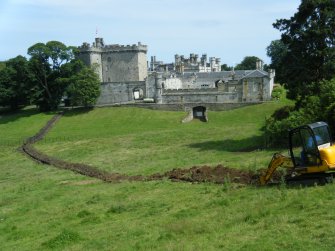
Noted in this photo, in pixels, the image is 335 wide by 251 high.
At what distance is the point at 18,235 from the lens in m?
15.8

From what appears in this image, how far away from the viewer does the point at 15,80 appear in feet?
269

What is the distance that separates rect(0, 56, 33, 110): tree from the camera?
262 ft

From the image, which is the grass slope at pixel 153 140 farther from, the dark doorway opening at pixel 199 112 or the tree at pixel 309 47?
the tree at pixel 309 47

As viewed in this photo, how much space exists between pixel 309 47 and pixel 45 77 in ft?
188

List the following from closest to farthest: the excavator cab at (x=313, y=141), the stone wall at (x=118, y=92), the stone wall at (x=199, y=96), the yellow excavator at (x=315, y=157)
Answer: the yellow excavator at (x=315, y=157) < the excavator cab at (x=313, y=141) < the stone wall at (x=199, y=96) < the stone wall at (x=118, y=92)

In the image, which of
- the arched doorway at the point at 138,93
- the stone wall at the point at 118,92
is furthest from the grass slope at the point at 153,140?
the arched doorway at the point at 138,93

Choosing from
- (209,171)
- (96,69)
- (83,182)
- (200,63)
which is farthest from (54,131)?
(200,63)

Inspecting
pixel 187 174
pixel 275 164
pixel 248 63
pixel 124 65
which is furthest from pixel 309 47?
pixel 248 63

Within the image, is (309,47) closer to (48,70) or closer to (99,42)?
(48,70)

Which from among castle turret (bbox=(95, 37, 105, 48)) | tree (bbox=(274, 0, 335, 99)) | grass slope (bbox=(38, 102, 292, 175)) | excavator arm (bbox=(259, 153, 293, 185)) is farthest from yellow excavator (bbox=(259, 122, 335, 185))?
castle turret (bbox=(95, 37, 105, 48))

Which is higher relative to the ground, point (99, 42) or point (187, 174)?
point (99, 42)

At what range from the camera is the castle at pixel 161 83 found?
235 ft

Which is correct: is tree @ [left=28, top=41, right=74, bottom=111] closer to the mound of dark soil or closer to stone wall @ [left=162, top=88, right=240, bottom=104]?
A: stone wall @ [left=162, top=88, right=240, bottom=104]

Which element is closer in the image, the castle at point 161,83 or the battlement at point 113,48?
the castle at point 161,83
